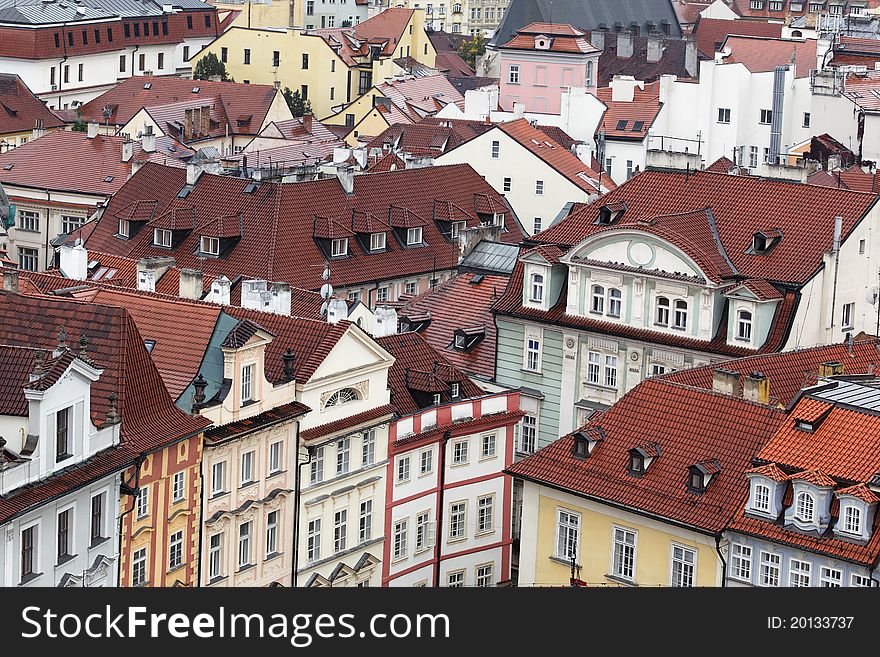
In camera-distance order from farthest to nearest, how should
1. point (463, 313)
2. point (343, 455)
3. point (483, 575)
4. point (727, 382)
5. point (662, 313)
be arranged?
point (463, 313)
point (662, 313)
point (483, 575)
point (343, 455)
point (727, 382)

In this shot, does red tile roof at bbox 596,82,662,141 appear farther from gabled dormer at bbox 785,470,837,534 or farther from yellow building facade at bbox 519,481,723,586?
gabled dormer at bbox 785,470,837,534

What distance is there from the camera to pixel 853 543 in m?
56.1

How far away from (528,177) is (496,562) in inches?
1666

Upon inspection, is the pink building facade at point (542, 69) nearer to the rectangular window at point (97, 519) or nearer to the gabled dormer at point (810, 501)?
the gabled dormer at point (810, 501)

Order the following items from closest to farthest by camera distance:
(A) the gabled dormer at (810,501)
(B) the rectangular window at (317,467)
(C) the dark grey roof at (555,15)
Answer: (A) the gabled dormer at (810,501)
(B) the rectangular window at (317,467)
(C) the dark grey roof at (555,15)

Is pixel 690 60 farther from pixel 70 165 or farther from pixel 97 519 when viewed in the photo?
pixel 97 519

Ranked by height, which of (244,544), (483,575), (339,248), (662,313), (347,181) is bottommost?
(483,575)

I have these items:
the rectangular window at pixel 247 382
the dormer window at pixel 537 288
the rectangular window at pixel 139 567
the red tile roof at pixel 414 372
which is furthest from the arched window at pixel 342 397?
the dormer window at pixel 537 288

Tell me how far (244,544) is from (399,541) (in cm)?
759

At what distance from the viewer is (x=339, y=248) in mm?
96312

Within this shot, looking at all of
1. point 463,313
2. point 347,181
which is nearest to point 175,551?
point 463,313

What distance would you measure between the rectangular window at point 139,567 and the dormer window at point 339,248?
38338 mm

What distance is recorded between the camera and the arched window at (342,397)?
65.7 meters

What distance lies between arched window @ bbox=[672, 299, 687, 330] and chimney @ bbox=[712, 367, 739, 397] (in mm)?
10853
